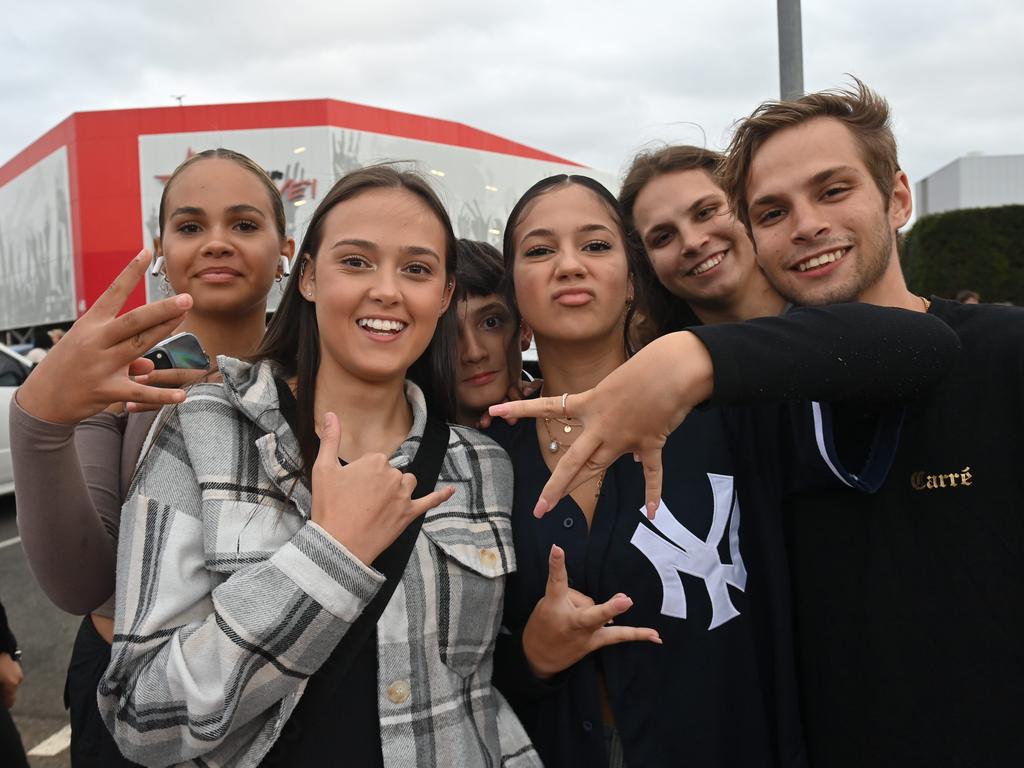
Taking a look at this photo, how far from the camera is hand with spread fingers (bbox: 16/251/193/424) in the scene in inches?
56.7

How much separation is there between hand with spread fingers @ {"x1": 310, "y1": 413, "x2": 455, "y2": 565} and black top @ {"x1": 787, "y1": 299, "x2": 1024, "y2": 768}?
0.90 meters

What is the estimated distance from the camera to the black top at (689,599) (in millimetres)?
1735

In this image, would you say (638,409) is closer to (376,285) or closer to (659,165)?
(376,285)

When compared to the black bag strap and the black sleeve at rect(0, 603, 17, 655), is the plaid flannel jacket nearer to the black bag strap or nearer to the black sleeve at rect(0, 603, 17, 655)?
the black bag strap

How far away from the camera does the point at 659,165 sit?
301 centimetres

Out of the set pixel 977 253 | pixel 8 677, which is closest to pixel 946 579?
pixel 8 677

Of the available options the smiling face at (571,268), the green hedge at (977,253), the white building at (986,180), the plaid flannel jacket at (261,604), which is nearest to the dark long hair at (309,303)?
the plaid flannel jacket at (261,604)

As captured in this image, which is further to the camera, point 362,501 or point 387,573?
point 387,573

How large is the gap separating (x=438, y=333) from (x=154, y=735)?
124 centimetres

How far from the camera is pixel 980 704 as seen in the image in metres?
1.40

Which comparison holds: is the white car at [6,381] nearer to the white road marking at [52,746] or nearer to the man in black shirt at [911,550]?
the white road marking at [52,746]

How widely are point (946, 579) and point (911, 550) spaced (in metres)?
0.08

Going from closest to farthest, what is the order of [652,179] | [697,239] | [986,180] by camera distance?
[697,239]
[652,179]
[986,180]

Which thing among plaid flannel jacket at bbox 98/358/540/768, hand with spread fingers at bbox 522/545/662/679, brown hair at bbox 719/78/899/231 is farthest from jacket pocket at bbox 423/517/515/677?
brown hair at bbox 719/78/899/231
